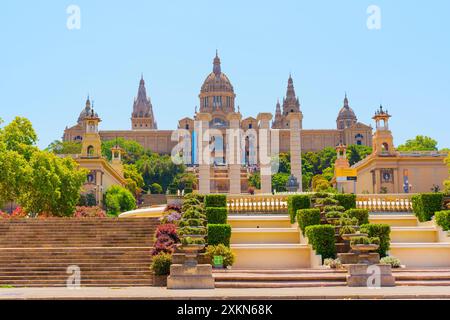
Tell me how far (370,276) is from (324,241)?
4444 millimetres

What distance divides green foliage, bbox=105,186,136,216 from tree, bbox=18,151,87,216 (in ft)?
71.9

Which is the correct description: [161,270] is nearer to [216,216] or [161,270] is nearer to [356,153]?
[216,216]

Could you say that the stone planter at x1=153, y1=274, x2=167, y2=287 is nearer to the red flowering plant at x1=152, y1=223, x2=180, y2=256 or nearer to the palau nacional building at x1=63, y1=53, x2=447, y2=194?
the red flowering plant at x1=152, y1=223, x2=180, y2=256

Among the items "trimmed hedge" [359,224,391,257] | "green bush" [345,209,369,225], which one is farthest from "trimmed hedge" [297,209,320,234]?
"trimmed hedge" [359,224,391,257]

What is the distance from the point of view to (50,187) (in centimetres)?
4256

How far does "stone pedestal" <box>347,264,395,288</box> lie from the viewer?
818 inches

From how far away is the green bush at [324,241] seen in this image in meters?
25.1

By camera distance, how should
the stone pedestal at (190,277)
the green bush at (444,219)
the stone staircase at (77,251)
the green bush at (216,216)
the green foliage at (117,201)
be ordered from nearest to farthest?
the stone pedestal at (190,277)
the stone staircase at (77,251)
the green bush at (444,219)
the green bush at (216,216)
the green foliage at (117,201)

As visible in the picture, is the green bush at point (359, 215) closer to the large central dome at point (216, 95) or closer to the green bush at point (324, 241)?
the green bush at point (324, 241)

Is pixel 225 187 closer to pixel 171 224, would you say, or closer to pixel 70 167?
pixel 70 167

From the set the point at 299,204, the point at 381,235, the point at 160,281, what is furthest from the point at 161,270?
the point at 299,204

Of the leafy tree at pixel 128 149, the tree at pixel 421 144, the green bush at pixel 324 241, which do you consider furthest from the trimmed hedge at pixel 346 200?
the leafy tree at pixel 128 149

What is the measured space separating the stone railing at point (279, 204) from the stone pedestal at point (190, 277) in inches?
515
